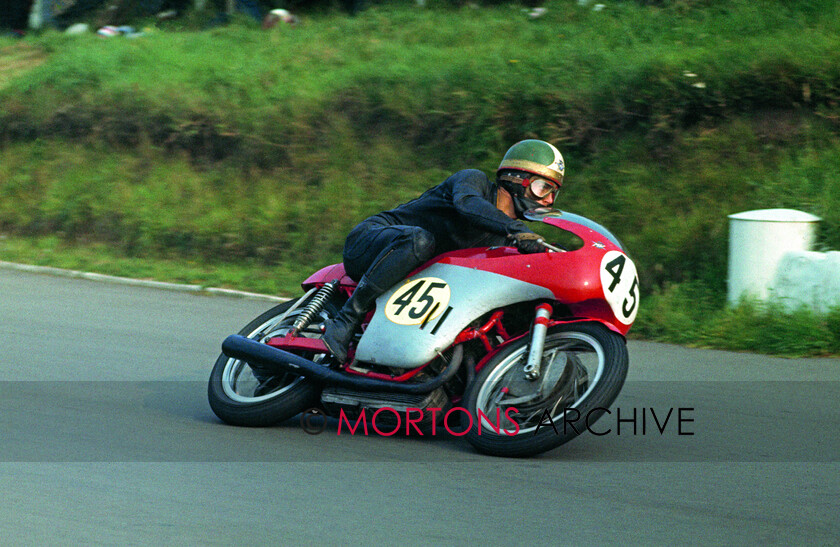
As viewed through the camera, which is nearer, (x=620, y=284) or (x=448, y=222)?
(x=620, y=284)

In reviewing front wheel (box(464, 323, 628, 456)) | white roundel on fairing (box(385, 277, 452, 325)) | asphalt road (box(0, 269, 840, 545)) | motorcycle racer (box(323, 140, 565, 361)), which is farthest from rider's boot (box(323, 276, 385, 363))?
front wheel (box(464, 323, 628, 456))

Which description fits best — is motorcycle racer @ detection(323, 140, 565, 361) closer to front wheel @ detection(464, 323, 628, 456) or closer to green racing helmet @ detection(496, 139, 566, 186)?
green racing helmet @ detection(496, 139, 566, 186)

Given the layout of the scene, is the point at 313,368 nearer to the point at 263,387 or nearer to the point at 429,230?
the point at 263,387

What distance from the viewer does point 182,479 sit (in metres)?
4.71

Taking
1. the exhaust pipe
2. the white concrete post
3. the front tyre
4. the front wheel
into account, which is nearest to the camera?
the front wheel

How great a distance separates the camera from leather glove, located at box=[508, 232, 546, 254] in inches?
198

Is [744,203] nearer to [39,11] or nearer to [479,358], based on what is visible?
[479,358]

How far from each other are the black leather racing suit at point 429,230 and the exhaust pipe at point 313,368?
504 mm

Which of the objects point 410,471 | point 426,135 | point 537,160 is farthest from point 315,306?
point 426,135

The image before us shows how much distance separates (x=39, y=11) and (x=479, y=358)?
24.0 metres

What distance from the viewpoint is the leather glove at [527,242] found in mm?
5027

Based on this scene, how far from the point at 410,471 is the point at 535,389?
0.73 meters

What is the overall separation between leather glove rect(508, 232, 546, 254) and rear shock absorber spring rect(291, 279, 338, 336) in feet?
4.35

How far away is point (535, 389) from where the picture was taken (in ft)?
16.6
